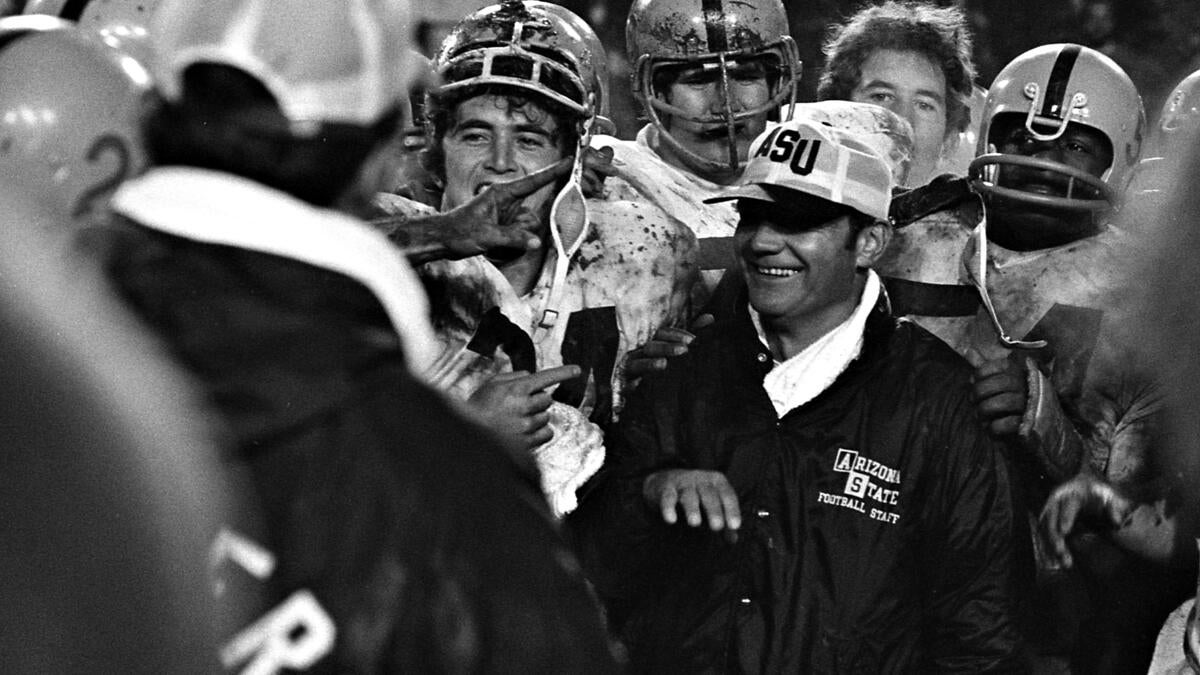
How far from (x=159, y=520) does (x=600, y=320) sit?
135 inches

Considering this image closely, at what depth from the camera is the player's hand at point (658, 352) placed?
14.4ft

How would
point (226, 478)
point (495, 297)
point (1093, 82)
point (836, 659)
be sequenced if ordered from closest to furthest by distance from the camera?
point (226, 478)
point (836, 659)
point (495, 297)
point (1093, 82)

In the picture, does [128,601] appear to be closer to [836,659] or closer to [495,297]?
[836,659]

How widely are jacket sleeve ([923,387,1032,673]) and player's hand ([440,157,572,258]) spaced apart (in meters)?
0.90

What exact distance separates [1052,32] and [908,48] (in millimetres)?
2617

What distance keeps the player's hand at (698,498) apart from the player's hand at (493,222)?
0.53m

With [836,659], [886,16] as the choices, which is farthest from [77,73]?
[886,16]

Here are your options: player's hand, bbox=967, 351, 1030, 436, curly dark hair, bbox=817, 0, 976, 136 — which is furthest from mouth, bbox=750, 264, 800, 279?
curly dark hair, bbox=817, 0, 976, 136

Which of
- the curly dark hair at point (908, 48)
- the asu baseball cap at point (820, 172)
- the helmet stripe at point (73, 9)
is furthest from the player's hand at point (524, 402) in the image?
the curly dark hair at point (908, 48)

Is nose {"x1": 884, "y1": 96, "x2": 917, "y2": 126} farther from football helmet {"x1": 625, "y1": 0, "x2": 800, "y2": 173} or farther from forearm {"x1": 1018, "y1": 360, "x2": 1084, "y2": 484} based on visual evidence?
forearm {"x1": 1018, "y1": 360, "x2": 1084, "y2": 484}

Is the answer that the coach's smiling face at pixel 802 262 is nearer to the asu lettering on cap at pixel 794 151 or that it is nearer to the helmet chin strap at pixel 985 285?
the asu lettering on cap at pixel 794 151

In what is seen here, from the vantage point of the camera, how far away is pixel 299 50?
200 centimetres

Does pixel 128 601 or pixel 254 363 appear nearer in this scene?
pixel 128 601

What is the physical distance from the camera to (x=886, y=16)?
21.4 ft
